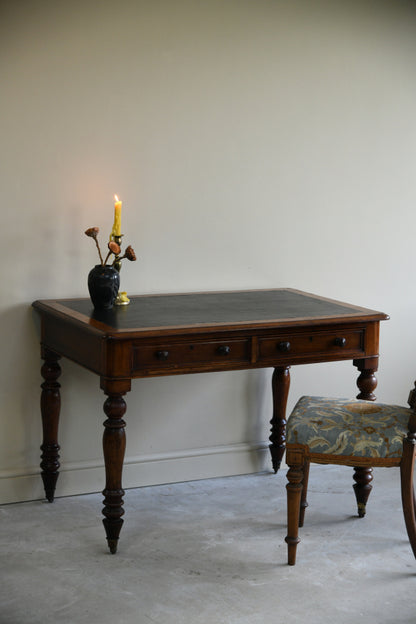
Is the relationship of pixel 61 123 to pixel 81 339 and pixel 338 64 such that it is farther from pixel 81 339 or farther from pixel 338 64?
pixel 338 64

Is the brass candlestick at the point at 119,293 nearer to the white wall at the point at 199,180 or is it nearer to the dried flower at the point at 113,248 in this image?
the dried flower at the point at 113,248

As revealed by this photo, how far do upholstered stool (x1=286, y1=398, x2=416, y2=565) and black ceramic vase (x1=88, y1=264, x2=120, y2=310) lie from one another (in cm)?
80

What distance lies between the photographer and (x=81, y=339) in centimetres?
301

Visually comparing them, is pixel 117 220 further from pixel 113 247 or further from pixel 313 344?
pixel 313 344

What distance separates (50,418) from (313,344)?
3.48 feet

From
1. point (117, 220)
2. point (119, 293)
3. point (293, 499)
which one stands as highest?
point (117, 220)

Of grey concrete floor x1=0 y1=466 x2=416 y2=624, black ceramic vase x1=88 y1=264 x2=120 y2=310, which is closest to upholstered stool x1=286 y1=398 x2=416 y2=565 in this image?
grey concrete floor x1=0 y1=466 x2=416 y2=624

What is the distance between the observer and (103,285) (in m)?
3.12

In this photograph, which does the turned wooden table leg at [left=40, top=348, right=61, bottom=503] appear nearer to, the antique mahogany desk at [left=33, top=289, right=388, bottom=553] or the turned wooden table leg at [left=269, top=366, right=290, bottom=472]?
the antique mahogany desk at [left=33, top=289, right=388, bottom=553]

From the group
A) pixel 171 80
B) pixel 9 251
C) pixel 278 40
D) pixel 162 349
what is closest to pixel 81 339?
pixel 162 349

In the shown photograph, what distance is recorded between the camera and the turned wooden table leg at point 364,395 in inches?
130

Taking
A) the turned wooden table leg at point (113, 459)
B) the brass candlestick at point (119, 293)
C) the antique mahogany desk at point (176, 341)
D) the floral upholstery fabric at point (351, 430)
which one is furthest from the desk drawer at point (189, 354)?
the brass candlestick at point (119, 293)

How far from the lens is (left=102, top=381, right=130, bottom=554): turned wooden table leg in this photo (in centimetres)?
291

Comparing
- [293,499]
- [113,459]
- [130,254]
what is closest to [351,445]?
[293,499]
